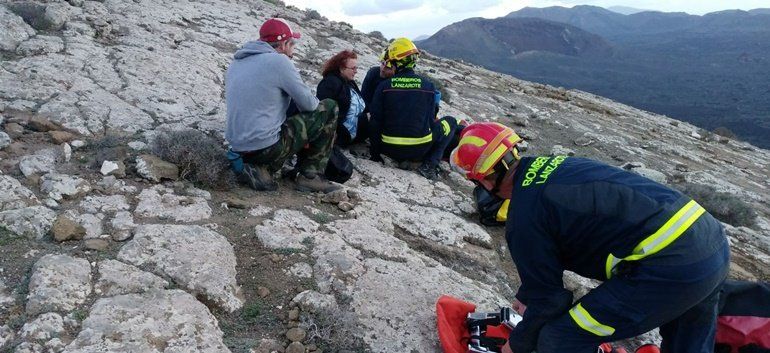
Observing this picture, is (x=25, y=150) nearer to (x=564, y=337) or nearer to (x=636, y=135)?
(x=564, y=337)

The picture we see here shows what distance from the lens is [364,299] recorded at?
3.44m

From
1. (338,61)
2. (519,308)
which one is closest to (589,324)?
(519,308)

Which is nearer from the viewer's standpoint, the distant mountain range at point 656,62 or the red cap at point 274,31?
the red cap at point 274,31

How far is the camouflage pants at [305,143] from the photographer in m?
4.59

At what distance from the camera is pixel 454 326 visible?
3.30 meters

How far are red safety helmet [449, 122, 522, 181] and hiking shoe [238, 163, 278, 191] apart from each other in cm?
229

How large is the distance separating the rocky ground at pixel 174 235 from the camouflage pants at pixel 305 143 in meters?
0.28

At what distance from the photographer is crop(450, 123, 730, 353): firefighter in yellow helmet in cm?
233

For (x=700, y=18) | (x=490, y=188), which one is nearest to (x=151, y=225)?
(x=490, y=188)

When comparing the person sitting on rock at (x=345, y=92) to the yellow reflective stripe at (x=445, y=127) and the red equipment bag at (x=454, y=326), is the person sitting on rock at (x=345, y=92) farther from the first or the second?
the red equipment bag at (x=454, y=326)

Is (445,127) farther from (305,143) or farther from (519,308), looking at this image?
(519,308)

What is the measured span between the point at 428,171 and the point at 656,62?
361 ft

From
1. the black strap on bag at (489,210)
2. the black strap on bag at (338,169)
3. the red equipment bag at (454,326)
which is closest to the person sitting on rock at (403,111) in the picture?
the black strap on bag at (338,169)

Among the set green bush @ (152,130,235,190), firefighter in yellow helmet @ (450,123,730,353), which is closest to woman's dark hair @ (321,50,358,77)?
green bush @ (152,130,235,190)
